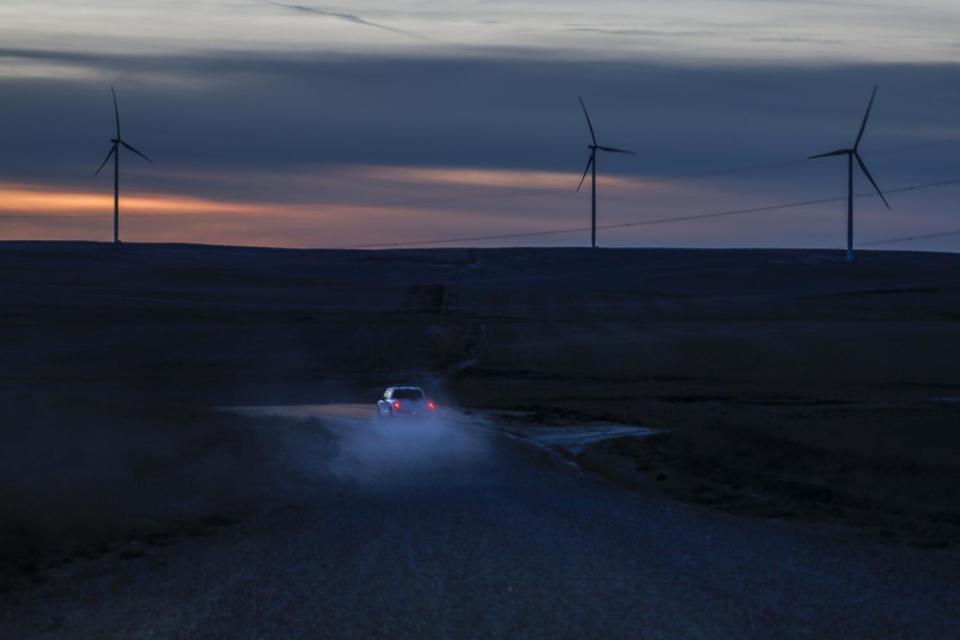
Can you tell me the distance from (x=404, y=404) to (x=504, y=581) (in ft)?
82.2

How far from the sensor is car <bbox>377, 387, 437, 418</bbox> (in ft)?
131

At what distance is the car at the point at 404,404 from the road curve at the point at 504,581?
50.7 feet

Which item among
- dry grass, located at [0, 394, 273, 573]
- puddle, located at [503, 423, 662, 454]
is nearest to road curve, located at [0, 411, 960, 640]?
dry grass, located at [0, 394, 273, 573]

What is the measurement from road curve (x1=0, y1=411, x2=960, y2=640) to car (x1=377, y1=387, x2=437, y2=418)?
15.5 meters

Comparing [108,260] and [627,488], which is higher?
[108,260]

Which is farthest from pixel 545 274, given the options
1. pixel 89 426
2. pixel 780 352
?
pixel 89 426

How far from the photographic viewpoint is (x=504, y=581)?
1505 cm

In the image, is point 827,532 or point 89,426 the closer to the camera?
point 827,532

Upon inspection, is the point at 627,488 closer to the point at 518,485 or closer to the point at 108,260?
the point at 518,485

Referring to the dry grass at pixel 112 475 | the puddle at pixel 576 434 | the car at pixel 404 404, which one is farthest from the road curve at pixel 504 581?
the car at pixel 404 404

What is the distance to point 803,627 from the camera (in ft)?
41.4

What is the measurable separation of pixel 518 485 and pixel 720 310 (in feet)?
251

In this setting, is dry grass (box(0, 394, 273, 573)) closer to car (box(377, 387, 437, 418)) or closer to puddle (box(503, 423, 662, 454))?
car (box(377, 387, 437, 418))

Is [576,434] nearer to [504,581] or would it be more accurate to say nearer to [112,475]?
[112,475]
